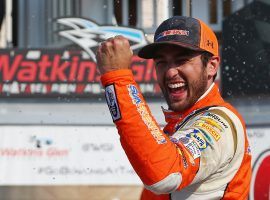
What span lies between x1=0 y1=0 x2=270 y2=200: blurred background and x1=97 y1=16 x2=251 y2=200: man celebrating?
2573 millimetres

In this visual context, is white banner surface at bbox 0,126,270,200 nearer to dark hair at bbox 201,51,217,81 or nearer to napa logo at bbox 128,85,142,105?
dark hair at bbox 201,51,217,81

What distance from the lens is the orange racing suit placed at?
4.43 ft

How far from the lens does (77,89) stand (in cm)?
438

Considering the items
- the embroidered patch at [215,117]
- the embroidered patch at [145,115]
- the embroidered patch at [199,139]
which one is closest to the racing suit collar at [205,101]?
the embroidered patch at [215,117]

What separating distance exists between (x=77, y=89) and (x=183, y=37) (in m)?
2.82

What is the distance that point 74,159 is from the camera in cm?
433

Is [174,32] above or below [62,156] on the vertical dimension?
above

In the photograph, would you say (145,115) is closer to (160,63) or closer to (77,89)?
(160,63)

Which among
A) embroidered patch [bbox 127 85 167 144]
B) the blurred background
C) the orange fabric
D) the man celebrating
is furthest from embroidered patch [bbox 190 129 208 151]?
the blurred background

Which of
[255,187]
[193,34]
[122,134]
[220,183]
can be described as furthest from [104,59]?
[255,187]

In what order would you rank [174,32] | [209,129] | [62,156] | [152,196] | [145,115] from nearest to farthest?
[145,115]
[209,129]
[174,32]
[152,196]
[62,156]

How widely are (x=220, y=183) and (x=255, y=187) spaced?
9.51 feet

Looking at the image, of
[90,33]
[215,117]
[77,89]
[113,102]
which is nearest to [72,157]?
[77,89]

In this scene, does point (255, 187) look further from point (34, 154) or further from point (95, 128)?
point (34, 154)
